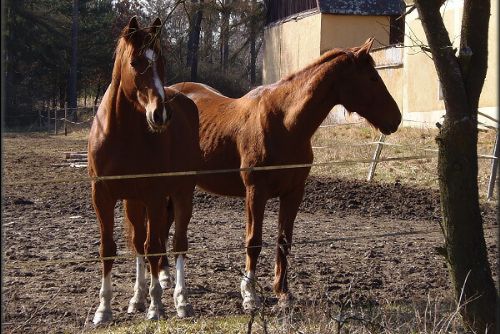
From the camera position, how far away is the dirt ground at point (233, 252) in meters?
6.26

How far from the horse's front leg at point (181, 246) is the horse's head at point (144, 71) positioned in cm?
118

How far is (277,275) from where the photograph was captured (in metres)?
6.70

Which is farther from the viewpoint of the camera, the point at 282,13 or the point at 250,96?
the point at 282,13

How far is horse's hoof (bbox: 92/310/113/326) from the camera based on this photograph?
5.91m

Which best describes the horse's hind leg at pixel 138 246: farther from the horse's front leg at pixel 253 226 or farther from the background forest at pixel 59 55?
the background forest at pixel 59 55

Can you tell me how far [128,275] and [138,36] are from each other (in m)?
2.35

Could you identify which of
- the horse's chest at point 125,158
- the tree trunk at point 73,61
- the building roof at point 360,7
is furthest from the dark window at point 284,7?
the horse's chest at point 125,158

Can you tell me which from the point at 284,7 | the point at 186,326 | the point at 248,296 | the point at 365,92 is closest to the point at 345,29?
the point at 284,7

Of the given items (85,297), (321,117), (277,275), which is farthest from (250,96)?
(85,297)

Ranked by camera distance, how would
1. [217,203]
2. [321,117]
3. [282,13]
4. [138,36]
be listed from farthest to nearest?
[282,13]
[217,203]
[321,117]
[138,36]

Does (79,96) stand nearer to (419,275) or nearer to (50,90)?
(50,90)

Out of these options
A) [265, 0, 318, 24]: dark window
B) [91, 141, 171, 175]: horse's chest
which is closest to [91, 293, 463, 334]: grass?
[91, 141, 171, 175]: horse's chest

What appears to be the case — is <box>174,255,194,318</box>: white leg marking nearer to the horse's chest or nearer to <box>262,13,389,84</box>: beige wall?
the horse's chest

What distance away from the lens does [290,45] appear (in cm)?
3384
